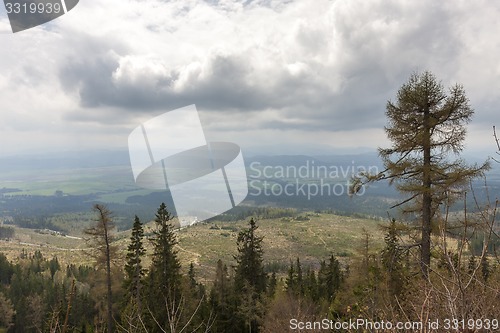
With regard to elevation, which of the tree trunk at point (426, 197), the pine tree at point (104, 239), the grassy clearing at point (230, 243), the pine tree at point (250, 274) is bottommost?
the grassy clearing at point (230, 243)

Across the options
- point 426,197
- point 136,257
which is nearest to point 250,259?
point 136,257

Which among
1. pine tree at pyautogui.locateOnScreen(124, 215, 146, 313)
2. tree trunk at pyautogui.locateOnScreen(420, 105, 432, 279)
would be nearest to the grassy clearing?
pine tree at pyautogui.locateOnScreen(124, 215, 146, 313)

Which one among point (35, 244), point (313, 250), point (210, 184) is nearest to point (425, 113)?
point (210, 184)

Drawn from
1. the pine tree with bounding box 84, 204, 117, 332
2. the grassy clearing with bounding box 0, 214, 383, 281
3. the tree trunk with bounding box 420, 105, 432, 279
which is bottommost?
the grassy clearing with bounding box 0, 214, 383, 281

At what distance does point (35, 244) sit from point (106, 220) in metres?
179

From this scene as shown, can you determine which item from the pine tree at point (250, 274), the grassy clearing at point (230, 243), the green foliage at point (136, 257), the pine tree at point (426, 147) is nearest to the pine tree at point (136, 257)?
the green foliage at point (136, 257)

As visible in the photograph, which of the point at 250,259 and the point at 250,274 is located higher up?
the point at 250,259

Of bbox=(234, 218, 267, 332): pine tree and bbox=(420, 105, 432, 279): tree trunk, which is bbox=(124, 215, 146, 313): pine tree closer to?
bbox=(234, 218, 267, 332): pine tree

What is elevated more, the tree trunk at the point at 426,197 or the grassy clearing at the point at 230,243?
the tree trunk at the point at 426,197

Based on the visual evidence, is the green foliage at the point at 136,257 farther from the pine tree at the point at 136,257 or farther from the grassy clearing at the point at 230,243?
the grassy clearing at the point at 230,243

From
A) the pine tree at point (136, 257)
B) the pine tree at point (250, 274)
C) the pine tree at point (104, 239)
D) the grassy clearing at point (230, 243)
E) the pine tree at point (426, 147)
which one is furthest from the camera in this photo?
the grassy clearing at point (230, 243)

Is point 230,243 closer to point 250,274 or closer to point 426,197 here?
point 250,274

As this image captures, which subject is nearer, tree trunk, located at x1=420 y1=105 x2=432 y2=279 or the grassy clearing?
tree trunk, located at x1=420 y1=105 x2=432 y2=279

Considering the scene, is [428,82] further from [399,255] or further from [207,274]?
[207,274]
